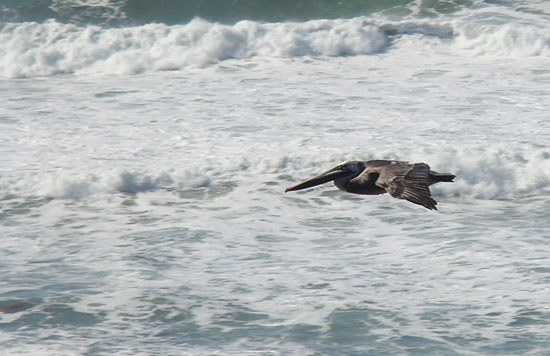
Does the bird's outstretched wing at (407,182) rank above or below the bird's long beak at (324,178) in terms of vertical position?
above

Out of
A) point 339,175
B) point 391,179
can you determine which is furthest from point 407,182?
point 339,175

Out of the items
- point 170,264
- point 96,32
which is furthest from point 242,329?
point 96,32

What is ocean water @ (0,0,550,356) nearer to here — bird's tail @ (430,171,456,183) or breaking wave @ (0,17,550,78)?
breaking wave @ (0,17,550,78)

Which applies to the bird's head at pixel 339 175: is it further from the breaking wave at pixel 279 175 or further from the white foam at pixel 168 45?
the white foam at pixel 168 45

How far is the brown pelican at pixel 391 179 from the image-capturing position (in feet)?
17.0

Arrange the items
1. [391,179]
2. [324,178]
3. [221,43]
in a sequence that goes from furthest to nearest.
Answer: [221,43] → [324,178] → [391,179]

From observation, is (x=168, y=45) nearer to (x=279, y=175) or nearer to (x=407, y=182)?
(x=279, y=175)

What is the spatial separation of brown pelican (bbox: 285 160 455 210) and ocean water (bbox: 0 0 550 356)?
3.19ft

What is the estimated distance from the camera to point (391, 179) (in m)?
5.39

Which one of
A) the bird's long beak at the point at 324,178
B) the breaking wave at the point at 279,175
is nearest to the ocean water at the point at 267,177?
the breaking wave at the point at 279,175

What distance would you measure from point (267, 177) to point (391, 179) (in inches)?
156

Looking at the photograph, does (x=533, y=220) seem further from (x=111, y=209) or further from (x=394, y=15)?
(x=394, y=15)

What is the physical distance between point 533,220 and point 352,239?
1579 millimetres

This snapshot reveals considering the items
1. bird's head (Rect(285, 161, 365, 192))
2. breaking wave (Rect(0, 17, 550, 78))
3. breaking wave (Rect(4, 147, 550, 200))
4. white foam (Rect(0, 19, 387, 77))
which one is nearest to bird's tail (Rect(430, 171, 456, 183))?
bird's head (Rect(285, 161, 365, 192))
